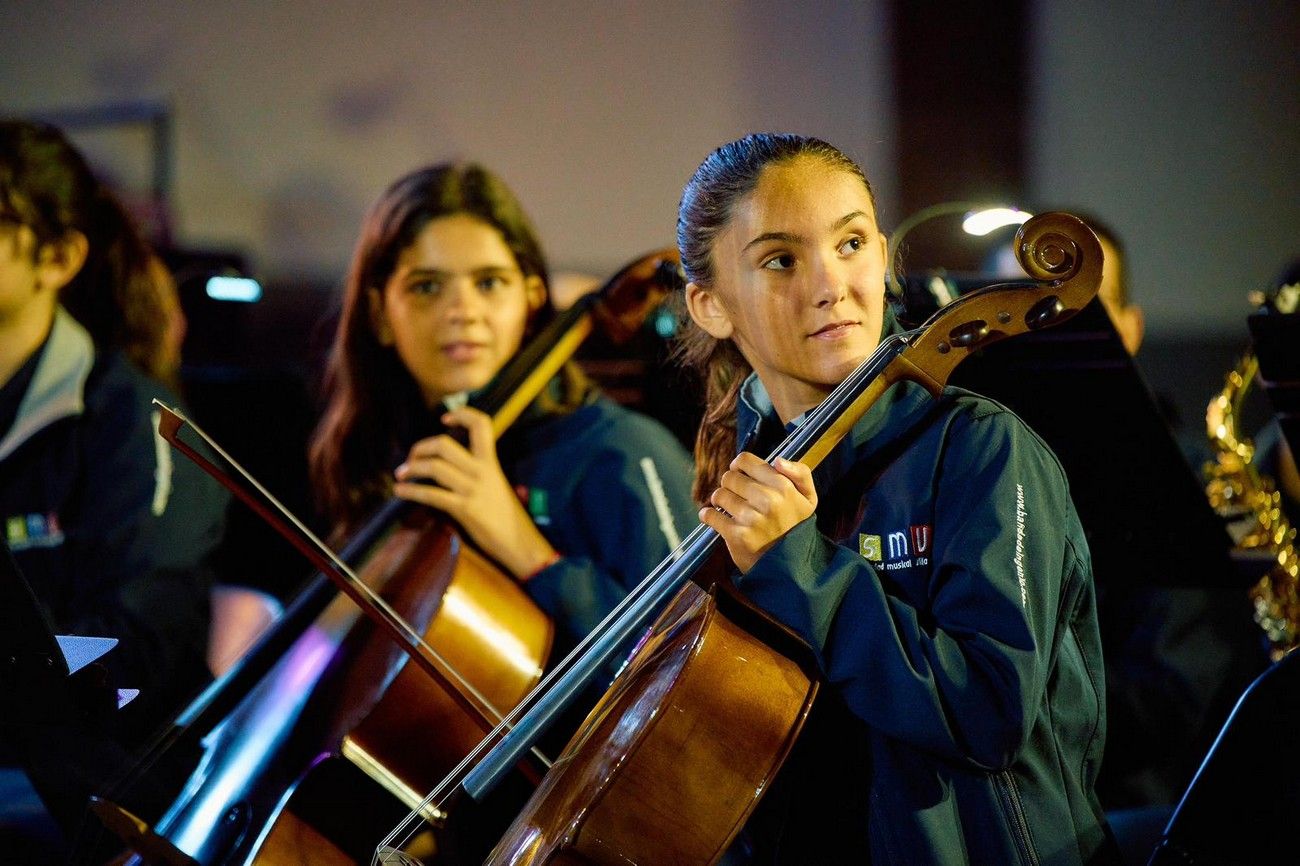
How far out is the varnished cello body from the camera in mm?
1021

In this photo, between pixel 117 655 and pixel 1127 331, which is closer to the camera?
pixel 117 655

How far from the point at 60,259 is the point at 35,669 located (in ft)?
4.05

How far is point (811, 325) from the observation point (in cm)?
115

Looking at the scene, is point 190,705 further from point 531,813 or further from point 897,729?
point 897,729

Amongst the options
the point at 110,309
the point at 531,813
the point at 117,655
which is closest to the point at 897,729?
the point at 531,813

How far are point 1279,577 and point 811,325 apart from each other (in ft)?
3.62

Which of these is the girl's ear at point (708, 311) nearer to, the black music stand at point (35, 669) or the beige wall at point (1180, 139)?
the black music stand at point (35, 669)

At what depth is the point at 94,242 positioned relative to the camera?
2246mm

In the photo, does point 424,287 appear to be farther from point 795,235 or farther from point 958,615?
point 958,615

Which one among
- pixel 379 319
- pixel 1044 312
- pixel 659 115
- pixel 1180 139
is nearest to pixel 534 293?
pixel 379 319

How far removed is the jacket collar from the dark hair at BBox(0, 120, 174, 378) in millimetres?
92

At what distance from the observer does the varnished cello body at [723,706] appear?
3.35 ft

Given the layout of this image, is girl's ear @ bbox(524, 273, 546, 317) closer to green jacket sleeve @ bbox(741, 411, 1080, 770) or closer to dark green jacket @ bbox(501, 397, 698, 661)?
dark green jacket @ bbox(501, 397, 698, 661)

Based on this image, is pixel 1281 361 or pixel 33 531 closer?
pixel 1281 361
